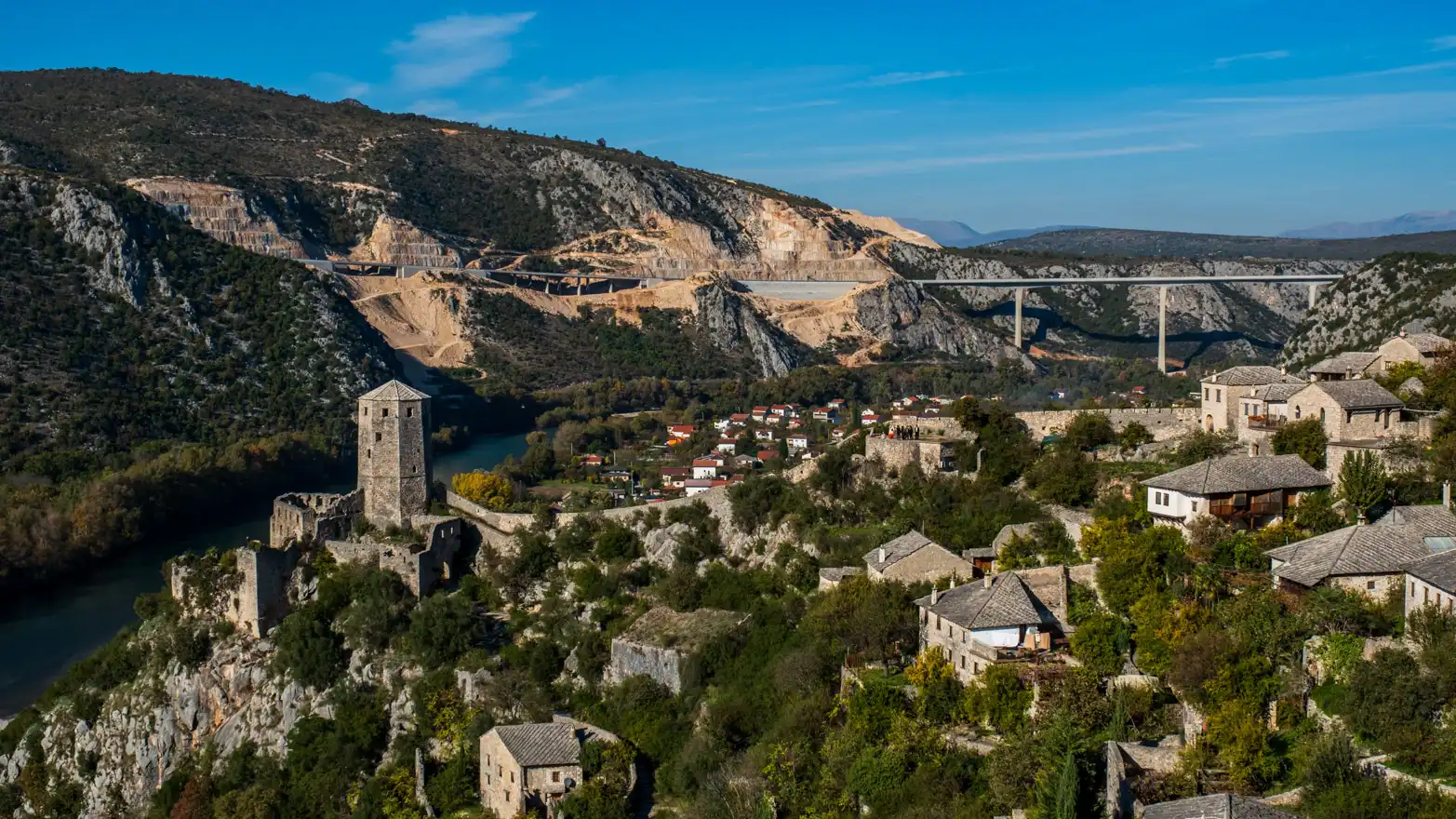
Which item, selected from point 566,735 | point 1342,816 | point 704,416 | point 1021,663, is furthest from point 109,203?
point 1342,816

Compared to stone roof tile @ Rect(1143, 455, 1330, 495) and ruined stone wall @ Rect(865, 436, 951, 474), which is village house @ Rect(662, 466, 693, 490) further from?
stone roof tile @ Rect(1143, 455, 1330, 495)

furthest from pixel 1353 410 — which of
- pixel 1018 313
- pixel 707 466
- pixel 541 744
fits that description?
pixel 1018 313

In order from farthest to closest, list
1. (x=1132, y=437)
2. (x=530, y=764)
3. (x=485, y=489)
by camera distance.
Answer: (x=485, y=489) < (x=1132, y=437) < (x=530, y=764)

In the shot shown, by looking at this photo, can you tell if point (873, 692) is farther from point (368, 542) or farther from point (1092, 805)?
point (368, 542)

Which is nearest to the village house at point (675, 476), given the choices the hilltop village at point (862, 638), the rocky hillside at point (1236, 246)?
the hilltop village at point (862, 638)

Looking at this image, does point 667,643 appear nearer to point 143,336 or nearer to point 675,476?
point 675,476

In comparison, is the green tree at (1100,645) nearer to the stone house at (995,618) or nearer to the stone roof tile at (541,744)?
the stone house at (995,618)
